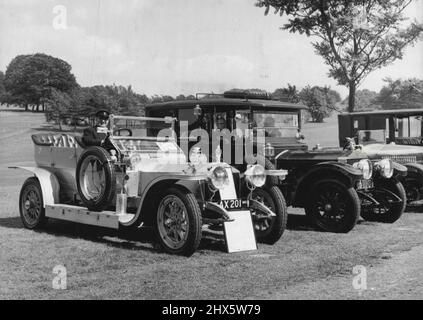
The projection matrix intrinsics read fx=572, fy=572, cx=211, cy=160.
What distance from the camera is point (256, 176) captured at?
6.78 m

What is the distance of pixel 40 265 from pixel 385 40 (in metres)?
13.0

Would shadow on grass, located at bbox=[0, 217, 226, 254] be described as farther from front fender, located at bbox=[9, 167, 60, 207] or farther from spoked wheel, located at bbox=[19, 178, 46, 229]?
front fender, located at bbox=[9, 167, 60, 207]

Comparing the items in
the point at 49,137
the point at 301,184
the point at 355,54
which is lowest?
the point at 301,184

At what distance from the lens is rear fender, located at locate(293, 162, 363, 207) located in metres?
8.14

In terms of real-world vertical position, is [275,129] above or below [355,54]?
below

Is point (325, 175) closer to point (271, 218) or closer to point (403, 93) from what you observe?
point (271, 218)

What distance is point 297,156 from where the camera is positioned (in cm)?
913

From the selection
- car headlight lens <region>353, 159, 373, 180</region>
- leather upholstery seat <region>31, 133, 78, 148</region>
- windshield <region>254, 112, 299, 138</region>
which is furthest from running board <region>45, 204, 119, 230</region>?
windshield <region>254, 112, 299, 138</region>

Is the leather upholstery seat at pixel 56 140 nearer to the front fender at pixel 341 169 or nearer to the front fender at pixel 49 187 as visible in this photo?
the front fender at pixel 49 187
